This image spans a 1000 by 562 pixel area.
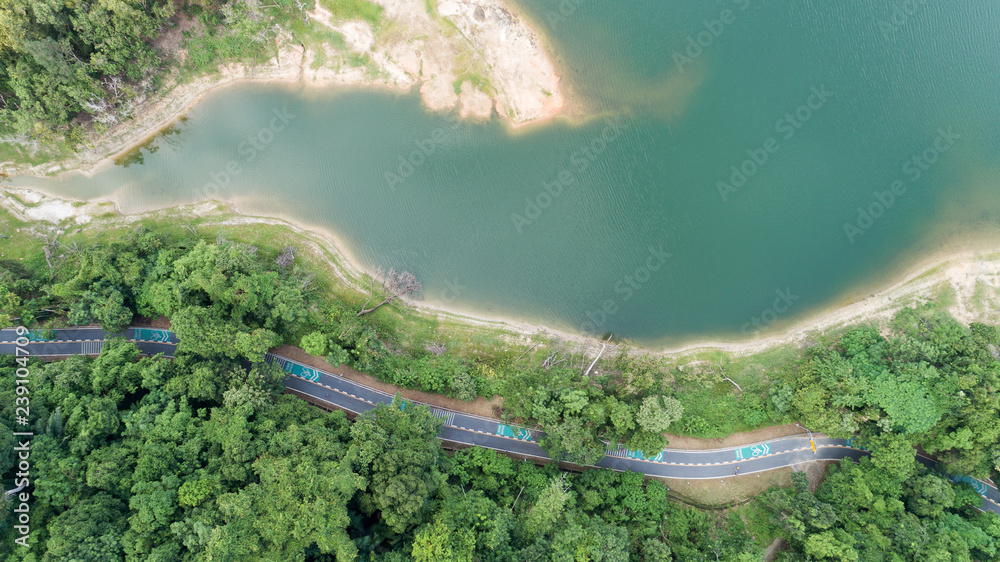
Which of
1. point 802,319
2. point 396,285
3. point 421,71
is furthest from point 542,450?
point 421,71

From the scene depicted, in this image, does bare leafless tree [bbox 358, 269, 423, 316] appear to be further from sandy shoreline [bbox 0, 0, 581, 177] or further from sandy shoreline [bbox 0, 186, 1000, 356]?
sandy shoreline [bbox 0, 0, 581, 177]

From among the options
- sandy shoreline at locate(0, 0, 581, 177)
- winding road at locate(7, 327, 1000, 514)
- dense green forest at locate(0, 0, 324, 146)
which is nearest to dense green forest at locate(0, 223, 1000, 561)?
winding road at locate(7, 327, 1000, 514)

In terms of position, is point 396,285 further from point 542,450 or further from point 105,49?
point 105,49

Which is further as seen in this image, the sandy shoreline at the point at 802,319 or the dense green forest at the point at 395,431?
the sandy shoreline at the point at 802,319

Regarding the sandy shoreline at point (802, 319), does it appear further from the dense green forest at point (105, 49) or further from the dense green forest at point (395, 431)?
the dense green forest at point (105, 49)

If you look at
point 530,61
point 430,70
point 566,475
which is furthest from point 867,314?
point 430,70

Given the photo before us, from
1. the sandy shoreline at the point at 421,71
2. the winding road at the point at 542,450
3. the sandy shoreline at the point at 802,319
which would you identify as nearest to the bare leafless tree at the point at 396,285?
the sandy shoreline at the point at 802,319
